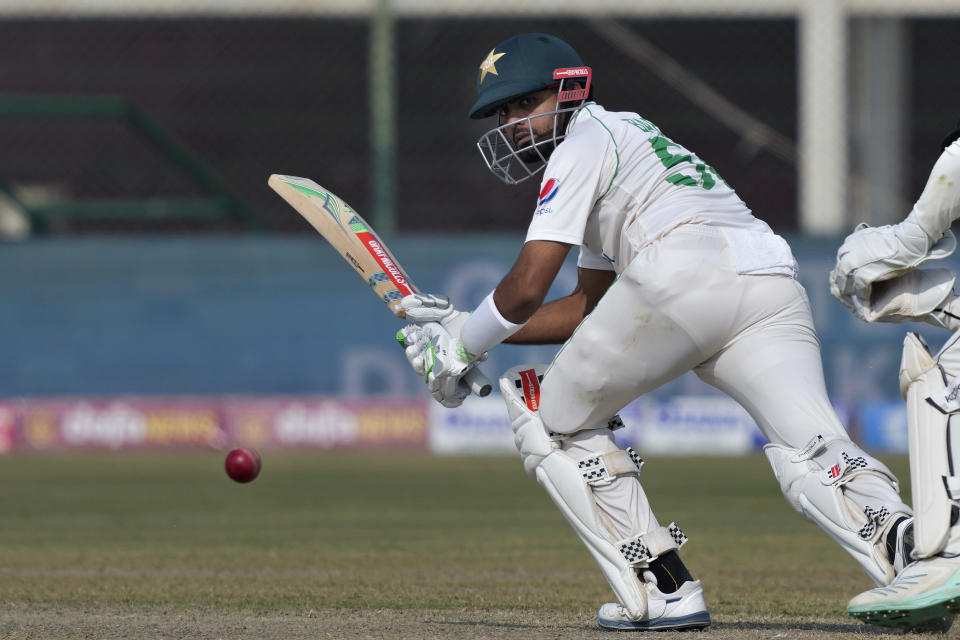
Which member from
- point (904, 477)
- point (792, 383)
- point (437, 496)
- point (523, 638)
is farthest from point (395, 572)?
point (904, 477)

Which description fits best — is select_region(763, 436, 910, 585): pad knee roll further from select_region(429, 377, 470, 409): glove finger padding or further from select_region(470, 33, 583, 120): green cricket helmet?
select_region(470, 33, 583, 120): green cricket helmet

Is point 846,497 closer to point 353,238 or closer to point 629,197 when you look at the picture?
point 629,197

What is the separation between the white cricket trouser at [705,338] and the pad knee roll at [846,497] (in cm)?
A: 4

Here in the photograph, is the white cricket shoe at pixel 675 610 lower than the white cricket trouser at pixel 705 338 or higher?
lower

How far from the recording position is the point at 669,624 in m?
4.03

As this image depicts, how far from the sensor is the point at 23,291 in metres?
12.9

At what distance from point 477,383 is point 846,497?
3.37 ft

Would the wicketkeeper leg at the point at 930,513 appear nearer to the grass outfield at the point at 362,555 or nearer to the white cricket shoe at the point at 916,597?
the white cricket shoe at the point at 916,597

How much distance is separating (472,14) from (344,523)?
7.04 metres

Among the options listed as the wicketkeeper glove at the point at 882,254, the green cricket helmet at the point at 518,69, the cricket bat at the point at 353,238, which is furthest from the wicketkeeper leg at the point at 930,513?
the cricket bat at the point at 353,238

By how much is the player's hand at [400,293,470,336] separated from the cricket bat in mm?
108

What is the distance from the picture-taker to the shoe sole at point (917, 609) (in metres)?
3.52

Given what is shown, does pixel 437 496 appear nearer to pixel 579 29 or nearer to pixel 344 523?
pixel 344 523

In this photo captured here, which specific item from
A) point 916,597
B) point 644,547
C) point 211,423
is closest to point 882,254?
point 916,597
